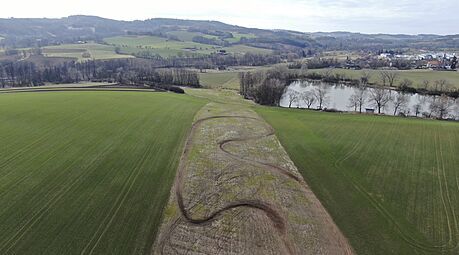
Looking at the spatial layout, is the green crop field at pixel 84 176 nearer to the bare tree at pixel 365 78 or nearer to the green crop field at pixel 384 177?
the green crop field at pixel 384 177

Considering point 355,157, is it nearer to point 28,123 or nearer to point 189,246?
point 189,246

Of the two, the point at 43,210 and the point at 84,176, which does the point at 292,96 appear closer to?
the point at 84,176

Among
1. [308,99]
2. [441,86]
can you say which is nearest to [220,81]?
[308,99]

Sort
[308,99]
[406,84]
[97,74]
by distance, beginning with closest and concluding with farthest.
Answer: [308,99], [406,84], [97,74]

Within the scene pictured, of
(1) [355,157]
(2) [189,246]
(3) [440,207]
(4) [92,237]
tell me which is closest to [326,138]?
(1) [355,157]

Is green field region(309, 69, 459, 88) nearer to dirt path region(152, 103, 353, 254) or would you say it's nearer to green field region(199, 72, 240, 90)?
green field region(199, 72, 240, 90)

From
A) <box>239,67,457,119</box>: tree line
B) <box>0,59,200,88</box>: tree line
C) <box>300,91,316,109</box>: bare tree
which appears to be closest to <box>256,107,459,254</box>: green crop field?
<box>239,67,457,119</box>: tree line

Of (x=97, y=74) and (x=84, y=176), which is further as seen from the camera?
(x=97, y=74)
